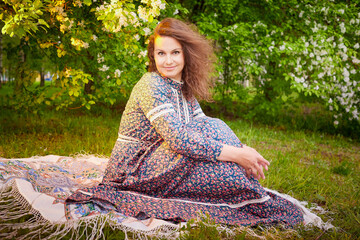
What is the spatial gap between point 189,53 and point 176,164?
2.72 ft

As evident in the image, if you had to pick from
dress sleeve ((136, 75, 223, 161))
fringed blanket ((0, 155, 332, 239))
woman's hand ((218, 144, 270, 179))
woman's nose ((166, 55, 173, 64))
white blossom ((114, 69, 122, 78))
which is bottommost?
fringed blanket ((0, 155, 332, 239))

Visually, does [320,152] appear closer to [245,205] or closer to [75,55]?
[245,205]

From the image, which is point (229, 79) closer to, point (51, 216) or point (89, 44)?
point (89, 44)

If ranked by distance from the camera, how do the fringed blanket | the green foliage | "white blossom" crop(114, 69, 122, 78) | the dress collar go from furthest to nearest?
the green foliage < "white blossom" crop(114, 69, 122, 78) < the dress collar < the fringed blanket

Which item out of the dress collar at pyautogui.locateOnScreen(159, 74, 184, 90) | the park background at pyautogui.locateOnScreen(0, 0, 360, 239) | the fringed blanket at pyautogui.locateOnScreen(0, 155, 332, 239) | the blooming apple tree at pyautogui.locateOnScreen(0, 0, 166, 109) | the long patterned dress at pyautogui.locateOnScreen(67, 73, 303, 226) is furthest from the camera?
the blooming apple tree at pyautogui.locateOnScreen(0, 0, 166, 109)

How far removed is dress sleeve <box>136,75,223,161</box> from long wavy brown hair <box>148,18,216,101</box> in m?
0.33

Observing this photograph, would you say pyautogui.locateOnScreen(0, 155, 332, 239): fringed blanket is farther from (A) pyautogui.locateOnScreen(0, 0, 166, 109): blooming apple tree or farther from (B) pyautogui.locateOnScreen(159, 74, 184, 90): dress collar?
(A) pyautogui.locateOnScreen(0, 0, 166, 109): blooming apple tree

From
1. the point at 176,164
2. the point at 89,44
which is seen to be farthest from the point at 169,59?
the point at 89,44

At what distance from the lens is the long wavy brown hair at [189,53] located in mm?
2438

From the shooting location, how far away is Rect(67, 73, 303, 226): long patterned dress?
216cm

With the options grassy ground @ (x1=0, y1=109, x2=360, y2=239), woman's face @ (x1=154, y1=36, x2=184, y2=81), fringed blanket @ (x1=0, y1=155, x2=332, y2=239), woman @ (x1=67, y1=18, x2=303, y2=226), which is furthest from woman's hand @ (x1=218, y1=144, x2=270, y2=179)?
woman's face @ (x1=154, y1=36, x2=184, y2=81)

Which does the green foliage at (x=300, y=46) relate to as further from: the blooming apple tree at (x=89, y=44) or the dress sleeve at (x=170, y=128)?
the dress sleeve at (x=170, y=128)

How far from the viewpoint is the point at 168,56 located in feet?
7.97

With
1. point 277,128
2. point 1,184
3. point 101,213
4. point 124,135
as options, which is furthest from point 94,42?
point 277,128
